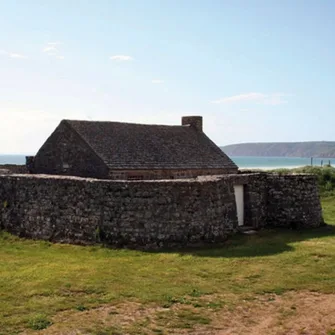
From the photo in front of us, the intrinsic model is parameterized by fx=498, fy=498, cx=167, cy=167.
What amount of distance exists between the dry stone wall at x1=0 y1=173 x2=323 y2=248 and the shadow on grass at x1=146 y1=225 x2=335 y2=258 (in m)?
0.39

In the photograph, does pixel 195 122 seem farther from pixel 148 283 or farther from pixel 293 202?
pixel 148 283

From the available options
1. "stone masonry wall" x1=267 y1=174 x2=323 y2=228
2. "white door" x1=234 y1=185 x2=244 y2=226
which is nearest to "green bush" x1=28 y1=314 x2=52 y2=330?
"white door" x1=234 y1=185 x2=244 y2=226

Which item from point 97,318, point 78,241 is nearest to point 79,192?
point 78,241

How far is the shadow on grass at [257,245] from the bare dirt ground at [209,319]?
4142 millimetres

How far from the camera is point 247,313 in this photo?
415 inches

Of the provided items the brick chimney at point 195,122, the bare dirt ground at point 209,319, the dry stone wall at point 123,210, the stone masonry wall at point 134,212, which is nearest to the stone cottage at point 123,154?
the brick chimney at point 195,122

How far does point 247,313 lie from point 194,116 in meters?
24.3

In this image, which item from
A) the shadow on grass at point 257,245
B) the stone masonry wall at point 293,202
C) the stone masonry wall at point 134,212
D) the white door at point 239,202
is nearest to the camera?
the shadow on grass at point 257,245

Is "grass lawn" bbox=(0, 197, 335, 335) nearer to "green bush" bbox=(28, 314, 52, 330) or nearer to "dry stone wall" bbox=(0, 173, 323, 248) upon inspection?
"green bush" bbox=(28, 314, 52, 330)

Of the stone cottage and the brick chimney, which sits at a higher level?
the brick chimney

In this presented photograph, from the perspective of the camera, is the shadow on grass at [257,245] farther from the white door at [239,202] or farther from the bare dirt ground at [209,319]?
the bare dirt ground at [209,319]

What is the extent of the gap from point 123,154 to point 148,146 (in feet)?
8.14

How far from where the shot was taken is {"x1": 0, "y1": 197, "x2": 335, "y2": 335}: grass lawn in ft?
32.6

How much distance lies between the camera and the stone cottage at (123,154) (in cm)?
2542
